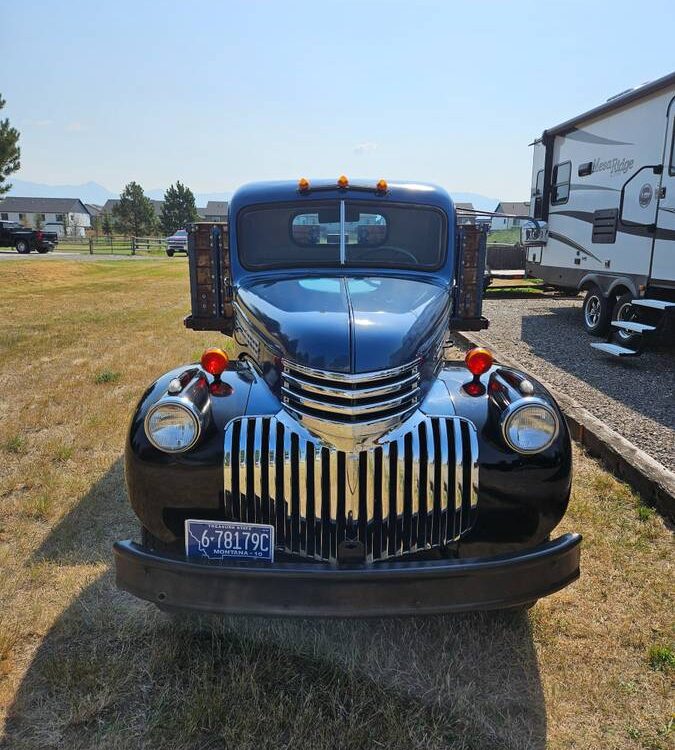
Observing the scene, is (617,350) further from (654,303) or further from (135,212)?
(135,212)

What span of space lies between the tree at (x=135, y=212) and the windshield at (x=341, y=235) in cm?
6284

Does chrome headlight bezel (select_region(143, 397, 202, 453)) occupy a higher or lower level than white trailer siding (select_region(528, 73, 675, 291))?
lower

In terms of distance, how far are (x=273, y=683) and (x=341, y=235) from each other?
2.76 meters

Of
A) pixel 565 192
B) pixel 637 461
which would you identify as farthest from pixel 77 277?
pixel 637 461

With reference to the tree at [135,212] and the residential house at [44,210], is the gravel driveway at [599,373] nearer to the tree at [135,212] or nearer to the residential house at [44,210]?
the tree at [135,212]

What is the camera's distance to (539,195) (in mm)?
12141

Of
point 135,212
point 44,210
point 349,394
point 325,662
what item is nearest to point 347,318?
point 349,394

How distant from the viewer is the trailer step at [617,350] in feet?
26.1

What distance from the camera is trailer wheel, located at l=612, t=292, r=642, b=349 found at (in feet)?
27.8

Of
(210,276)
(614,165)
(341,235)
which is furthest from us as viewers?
(614,165)

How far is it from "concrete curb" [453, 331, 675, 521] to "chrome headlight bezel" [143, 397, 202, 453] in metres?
3.12

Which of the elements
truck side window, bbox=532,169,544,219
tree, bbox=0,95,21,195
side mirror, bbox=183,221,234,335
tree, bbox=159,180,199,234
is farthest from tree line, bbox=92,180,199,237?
side mirror, bbox=183,221,234,335

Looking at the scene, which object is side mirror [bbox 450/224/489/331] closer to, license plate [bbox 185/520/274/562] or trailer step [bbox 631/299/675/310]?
license plate [bbox 185/520/274/562]

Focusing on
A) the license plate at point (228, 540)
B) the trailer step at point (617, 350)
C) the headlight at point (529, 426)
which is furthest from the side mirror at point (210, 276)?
the trailer step at point (617, 350)
